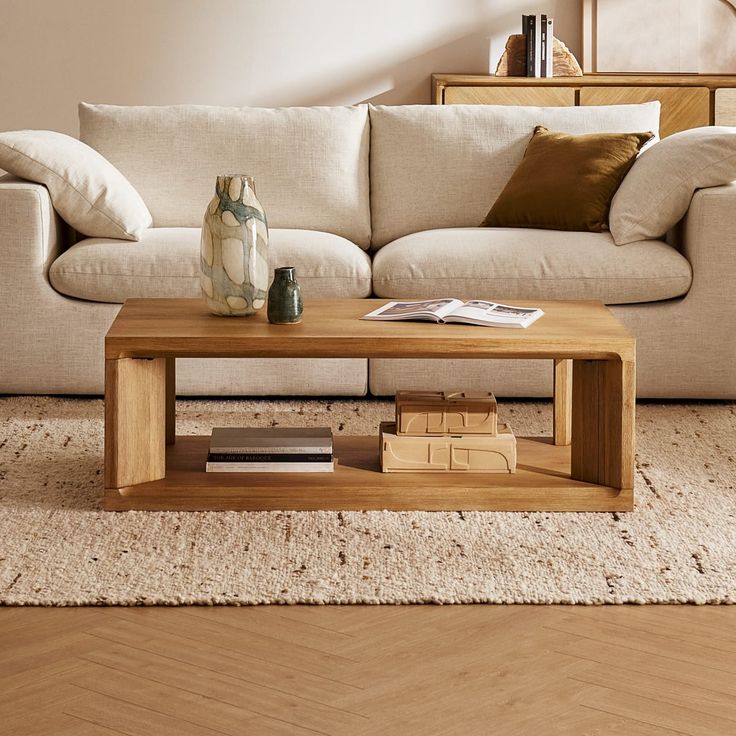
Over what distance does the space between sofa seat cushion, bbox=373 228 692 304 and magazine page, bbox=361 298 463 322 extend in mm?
668

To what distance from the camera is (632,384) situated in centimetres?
220

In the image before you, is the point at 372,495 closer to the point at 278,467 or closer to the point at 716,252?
the point at 278,467

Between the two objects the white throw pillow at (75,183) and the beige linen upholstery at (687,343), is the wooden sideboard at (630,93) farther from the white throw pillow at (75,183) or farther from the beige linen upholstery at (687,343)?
the white throw pillow at (75,183)

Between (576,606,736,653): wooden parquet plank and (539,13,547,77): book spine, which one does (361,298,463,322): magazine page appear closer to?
(576,606,736,653): wooden parquet plank

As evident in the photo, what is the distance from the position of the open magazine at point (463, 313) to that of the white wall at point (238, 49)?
11.4 feet

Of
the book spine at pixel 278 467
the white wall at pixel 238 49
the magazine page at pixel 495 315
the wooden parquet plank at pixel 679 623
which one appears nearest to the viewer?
the wooden parquet plank at pixel 679 623

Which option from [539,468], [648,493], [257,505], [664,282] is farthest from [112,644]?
[664,282]

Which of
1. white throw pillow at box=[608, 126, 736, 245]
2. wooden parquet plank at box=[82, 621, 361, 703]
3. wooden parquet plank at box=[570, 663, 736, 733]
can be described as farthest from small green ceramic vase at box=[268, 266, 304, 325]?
white throw pillow at box=[608, 126, 736, 245]

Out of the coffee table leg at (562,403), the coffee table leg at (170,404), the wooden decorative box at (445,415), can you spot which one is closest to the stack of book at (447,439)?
the wooden decorative box at (445,415)

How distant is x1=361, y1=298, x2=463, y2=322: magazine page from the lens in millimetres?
2318

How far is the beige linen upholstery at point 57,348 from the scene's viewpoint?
3139 millimetres

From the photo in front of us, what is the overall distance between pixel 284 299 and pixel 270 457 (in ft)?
1.16

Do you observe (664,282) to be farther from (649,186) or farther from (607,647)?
(607,647)

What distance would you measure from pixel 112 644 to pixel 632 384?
44.9 inches
